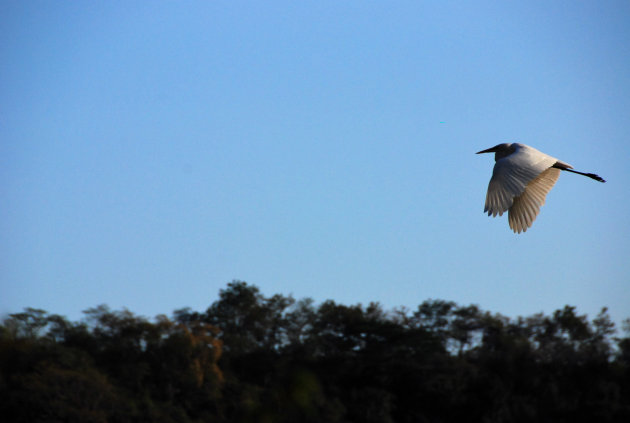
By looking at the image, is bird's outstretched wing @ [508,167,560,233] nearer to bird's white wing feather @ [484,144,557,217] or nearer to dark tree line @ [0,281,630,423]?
bird's white wing feather @ [484,144,557,217]

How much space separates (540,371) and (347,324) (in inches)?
339

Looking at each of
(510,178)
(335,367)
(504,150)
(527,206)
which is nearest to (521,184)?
(510,178)

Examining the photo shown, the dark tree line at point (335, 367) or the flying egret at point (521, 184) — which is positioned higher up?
the dark tree line at point (335, 367)

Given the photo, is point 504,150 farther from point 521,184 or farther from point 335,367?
point 335,367

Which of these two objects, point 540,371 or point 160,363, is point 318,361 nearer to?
point 160,363

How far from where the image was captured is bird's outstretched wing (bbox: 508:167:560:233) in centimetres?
823

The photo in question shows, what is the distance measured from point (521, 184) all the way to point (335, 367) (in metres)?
26.0

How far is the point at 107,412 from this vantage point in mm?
27859

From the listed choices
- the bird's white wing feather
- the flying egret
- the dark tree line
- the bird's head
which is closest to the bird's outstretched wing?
the flying egret

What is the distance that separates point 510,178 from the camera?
757cm

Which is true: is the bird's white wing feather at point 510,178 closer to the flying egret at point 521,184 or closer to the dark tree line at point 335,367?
the flying egret at point 521,184

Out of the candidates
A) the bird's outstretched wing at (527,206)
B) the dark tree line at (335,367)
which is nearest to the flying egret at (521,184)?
the bird's outstretched wing at (527,206)

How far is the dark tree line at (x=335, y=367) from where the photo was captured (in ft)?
92.5

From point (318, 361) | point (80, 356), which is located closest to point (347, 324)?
point (318, 361)
